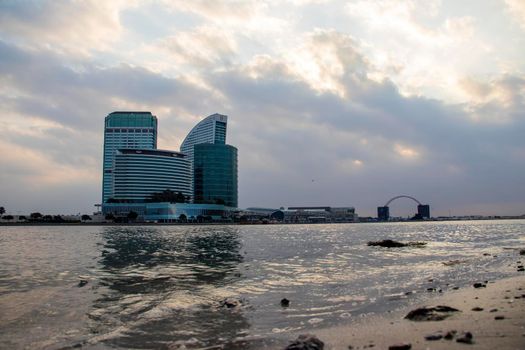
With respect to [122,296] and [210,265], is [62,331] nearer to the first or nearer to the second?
[122,296]

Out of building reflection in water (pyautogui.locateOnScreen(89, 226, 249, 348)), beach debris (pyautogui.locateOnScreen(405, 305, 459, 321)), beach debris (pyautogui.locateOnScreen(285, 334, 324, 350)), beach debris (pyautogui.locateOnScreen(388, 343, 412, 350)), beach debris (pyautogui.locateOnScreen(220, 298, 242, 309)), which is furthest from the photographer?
beach debris (pyautogui.locateOnScreen(220, 298, 242, 309))

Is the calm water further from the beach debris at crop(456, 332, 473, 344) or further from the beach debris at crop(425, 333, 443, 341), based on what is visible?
the beach debris at crop(456, 332, 473, 344)

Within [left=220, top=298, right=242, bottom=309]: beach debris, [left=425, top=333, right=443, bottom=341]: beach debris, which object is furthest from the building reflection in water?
[left=425, top=333, right=443, bottom=341]: beach debris

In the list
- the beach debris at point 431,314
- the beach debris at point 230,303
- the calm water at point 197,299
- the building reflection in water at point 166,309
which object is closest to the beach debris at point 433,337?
the beach debris at point 431,314

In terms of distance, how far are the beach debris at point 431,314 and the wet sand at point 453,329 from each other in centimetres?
28

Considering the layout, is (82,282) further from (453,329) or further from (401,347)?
(453,329)

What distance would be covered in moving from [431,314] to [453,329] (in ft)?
8.40

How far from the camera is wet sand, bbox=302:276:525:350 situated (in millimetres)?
11922

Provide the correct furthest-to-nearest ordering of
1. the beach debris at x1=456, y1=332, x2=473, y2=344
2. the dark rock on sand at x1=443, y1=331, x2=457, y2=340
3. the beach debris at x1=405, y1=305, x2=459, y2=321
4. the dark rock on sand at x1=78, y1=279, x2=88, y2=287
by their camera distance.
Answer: the dark rock on sand at x1=78, y1=279, x2=88, y2=287
the beach debris at x1=405, y1=305, x2=459, y2=321
the dark rock on sand at x1=443, y1=331, x2=457, y2=340
the beach debris at x1=456, y1=332, x2=473, y2=344

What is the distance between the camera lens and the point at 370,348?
39.6 feet

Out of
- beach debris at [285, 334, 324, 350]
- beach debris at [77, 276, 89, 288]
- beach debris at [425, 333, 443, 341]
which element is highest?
beach debris at [425, 333, 443, 341]

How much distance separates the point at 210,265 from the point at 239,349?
95.4 ft

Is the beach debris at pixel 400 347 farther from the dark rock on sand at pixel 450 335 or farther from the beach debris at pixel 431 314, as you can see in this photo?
the beach debris at pixel 431 314

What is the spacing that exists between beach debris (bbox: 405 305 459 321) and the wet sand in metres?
0.28
